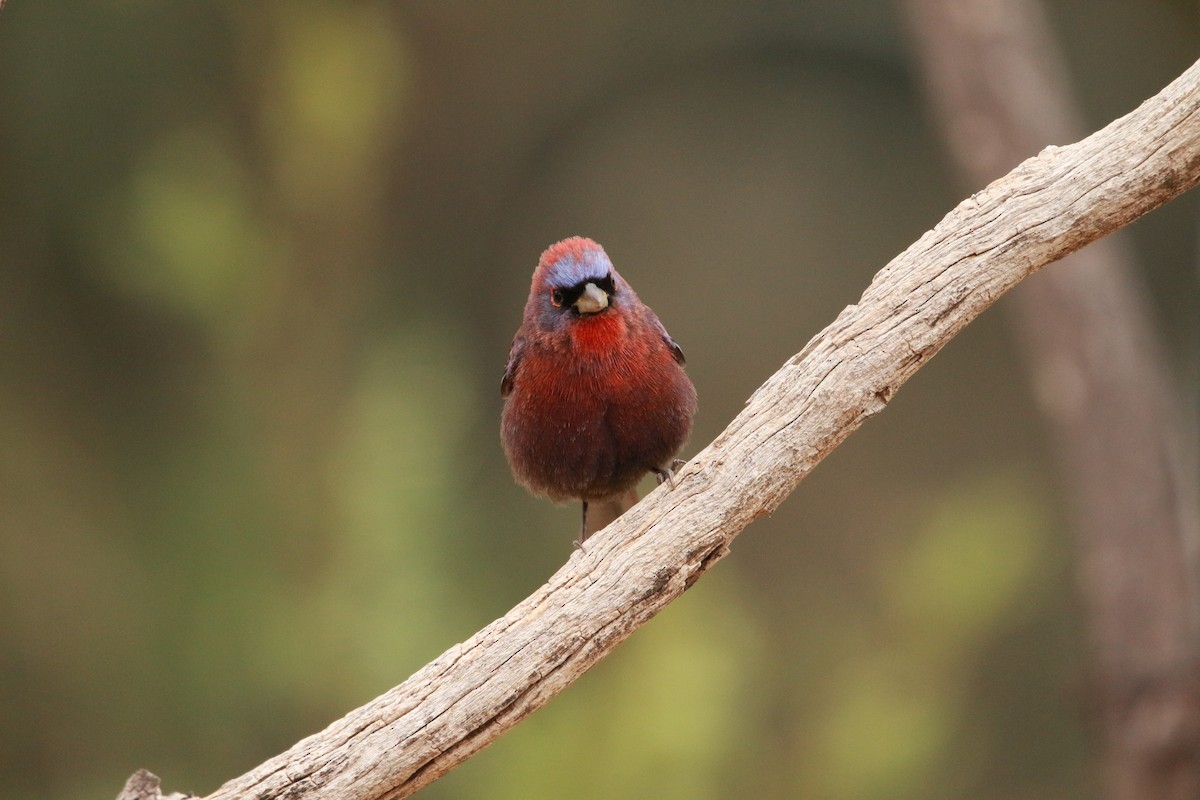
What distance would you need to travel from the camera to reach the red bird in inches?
151

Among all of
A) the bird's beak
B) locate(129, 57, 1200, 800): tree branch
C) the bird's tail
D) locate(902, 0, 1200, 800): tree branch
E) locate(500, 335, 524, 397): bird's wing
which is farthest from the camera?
locate(902, 0, 1200, 800): tree branch

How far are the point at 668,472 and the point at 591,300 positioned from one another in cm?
56

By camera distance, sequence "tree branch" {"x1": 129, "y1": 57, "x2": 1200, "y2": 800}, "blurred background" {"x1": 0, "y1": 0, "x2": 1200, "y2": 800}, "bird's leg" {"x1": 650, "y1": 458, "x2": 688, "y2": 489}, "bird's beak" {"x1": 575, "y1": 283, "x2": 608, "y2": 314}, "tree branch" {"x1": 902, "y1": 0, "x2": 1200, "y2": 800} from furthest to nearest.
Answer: "tree branch" {"x1": 902, "y1": 0, "x2": 1200, "y2": 800} < "blurred background" {"x1": 0, "y1": 0, "x2": 1200, "y2": 800} < "bird's beak" {"x1": 575, "y1": 283, "x2": 608, "y2": 314} < "bird's leg" {"x1": 650, "y1": 458, "x2": 688, "y2": 489} < "tree branch" {"x1": 129, "y1": 57, "x2": 1200, "y2": 800}

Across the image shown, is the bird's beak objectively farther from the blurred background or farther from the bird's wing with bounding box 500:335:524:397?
the blurred background

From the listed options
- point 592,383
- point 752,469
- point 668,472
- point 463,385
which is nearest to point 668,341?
point 592,383

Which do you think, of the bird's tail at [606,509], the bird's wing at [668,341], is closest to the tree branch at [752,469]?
the bird's wing at [668,341]

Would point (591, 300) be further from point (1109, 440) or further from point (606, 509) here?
point (1109, 440)

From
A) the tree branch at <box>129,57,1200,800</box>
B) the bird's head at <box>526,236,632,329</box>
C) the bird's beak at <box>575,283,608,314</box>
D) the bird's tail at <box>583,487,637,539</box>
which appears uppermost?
the bird's head at <box>526,236,632,329</box>

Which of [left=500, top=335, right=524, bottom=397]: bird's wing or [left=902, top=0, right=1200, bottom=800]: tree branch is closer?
[left=500, top=335, right=524, bottom=397]: bird's wing

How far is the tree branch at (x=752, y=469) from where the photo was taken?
3158mm

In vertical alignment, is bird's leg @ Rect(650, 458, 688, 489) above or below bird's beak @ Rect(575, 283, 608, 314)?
below

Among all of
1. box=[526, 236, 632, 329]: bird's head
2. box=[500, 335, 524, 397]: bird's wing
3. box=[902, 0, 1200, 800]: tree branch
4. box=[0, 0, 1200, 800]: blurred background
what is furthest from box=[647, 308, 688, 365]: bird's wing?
box=[902, 0, 1200, 800]: tree branch

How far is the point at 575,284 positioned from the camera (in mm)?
3812

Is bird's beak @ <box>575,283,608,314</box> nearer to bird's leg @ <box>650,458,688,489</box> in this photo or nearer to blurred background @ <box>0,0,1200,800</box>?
bird's leg @ <box>650,458,688,489</box>
